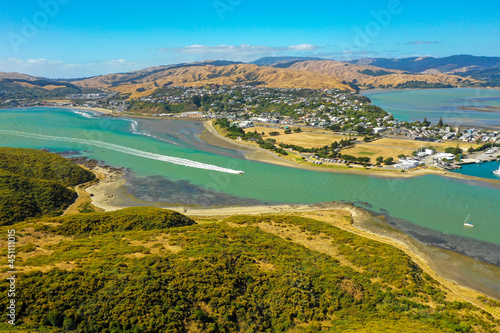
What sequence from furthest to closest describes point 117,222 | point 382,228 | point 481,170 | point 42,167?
point 481,170, point 42,167, point 382,228, point 117,222

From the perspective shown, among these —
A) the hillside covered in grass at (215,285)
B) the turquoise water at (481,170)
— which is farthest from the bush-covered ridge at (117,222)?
the turquoise water at (481,170)

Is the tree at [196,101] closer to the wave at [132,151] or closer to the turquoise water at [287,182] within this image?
the turquoise water at [287,182]

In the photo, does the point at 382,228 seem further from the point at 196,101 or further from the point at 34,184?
the point at 196,101

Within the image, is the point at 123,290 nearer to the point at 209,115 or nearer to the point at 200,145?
the point at 200,145

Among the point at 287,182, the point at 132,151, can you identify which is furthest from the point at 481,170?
the point at 132,151

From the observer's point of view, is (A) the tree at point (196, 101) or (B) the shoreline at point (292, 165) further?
(A) the tree at point (196, 101)

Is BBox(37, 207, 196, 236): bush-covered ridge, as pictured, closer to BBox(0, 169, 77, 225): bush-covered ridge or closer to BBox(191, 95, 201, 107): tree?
BBox(0, 169, 77, 225): bush-covered ridge
